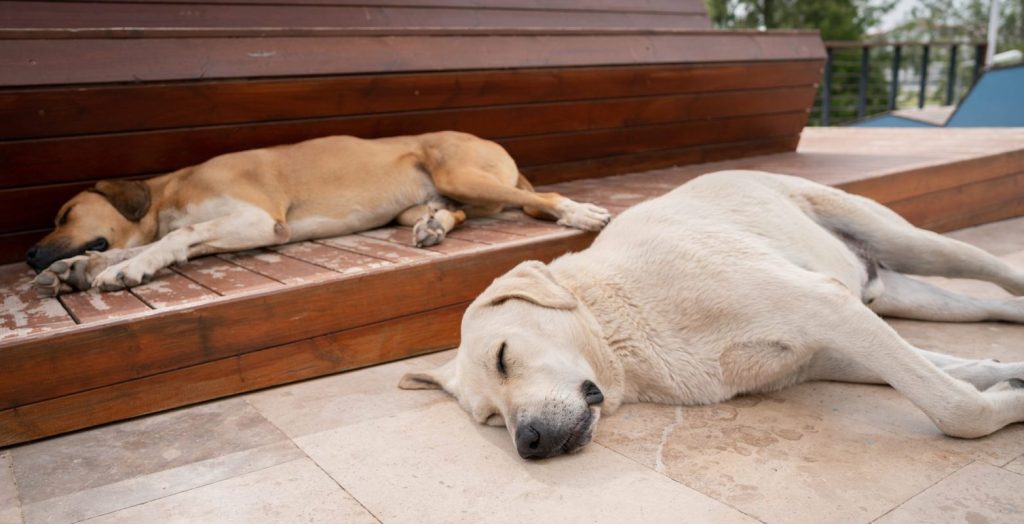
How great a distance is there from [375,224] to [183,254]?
3.07 ft

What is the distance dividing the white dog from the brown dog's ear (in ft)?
5.05

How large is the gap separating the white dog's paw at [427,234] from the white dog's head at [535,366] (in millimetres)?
994

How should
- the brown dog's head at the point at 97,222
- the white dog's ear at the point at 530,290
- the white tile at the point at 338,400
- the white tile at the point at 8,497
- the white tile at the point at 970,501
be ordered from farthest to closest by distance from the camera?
the brown dog's head at the point at 97,222 → the white tile at the point at 338,400 → the white dog's ear at the point at 530,290 → the white tile at the point at 8,497 → the white tile at the point at 970,501

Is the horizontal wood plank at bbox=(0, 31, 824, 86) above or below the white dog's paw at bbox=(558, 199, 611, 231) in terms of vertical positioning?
above

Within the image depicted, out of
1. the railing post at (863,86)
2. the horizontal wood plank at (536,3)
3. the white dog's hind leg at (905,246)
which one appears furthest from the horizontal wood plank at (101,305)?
the railing post at (863,86)

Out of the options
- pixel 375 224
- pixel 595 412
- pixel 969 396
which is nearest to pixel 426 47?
pixel 375 224

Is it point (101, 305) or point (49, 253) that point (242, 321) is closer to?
point (101, 305)

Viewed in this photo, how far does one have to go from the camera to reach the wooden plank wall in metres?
3.21

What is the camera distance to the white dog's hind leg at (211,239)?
296 centimetres

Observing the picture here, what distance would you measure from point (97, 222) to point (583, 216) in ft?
6.70

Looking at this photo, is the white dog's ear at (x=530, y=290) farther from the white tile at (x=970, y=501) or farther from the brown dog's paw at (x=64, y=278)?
the brown dog's paw at (x=64, y=278)

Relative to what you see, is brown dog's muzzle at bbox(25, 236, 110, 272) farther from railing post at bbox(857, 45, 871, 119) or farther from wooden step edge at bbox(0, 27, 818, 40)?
railing post at bbox(857, 45, 871, 119)

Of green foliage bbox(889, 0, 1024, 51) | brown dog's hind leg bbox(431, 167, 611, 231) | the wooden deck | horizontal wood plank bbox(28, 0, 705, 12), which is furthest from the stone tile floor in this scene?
green foliage bbox(889, 0, 1024, 51)

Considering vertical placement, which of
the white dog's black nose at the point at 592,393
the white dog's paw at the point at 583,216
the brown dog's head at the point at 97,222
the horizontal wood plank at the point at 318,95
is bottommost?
the white dog's black nose at the point at 592,393
